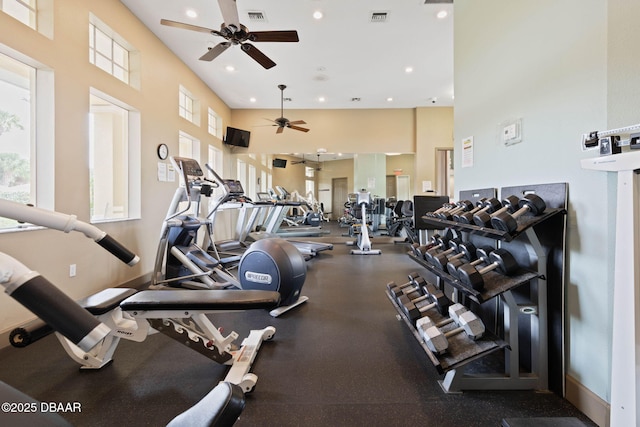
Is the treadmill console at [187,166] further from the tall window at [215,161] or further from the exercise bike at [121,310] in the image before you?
the tall window at [215,161]

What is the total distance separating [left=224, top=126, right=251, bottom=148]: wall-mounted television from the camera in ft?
24.3

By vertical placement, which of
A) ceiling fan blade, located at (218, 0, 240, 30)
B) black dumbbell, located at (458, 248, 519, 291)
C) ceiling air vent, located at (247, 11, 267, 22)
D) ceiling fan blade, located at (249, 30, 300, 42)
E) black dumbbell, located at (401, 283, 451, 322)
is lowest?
black dumbbell, located at (401, 283, 451, 322)

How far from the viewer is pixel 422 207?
347 cm

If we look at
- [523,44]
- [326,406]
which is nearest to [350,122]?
[523,44]

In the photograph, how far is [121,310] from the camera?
1.75 meters

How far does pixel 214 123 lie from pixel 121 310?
6224 millimetres

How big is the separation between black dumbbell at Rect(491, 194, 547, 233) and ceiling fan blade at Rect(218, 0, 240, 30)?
10.0 ft

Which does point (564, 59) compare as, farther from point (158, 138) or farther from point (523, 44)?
point (158, 138)

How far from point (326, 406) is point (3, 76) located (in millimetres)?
3834

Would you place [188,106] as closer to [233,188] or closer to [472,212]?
[233,188]

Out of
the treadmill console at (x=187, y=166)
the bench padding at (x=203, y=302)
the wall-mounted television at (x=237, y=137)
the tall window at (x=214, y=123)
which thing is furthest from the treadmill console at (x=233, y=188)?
the wall-mounted television at (x=237, y=137)

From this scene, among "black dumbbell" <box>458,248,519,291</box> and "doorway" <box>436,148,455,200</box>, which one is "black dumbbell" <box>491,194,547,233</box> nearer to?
"black dumbbell" <box>458,248,519,291</box>

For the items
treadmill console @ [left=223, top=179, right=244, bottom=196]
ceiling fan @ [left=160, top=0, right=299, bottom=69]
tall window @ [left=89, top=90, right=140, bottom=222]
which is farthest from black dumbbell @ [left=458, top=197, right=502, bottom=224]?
tall window @ [left=89, top=90, right=140, bottom=222]

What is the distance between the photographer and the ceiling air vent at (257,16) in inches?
155
